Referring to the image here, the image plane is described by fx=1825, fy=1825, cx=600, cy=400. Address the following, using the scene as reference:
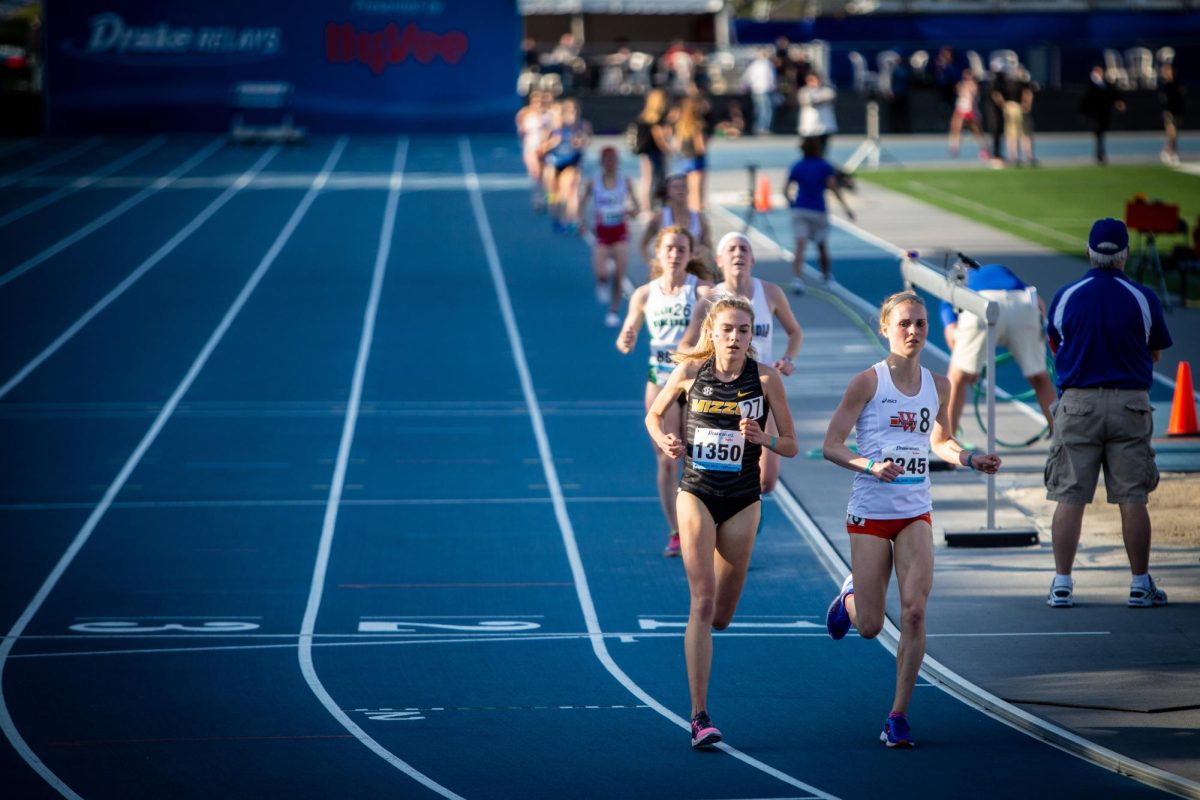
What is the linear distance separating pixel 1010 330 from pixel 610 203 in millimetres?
8553

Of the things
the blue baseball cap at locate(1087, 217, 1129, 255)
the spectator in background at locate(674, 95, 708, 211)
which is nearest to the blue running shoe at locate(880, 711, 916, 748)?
the blue baseball cap at locate(1087, 217, 1129, 255)

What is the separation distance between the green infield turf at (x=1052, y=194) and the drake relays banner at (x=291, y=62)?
18.3 m

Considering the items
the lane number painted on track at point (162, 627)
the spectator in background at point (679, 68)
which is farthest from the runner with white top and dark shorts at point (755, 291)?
the spectator in background at point (679, 68)

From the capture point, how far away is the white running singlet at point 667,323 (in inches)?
460

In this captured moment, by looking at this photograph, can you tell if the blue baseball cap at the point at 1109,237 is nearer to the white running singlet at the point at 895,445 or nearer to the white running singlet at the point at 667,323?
the white running singlet at the point at 895,445

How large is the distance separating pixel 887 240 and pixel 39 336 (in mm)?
13452

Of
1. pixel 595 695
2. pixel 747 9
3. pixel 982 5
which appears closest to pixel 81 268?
pixel 595 695

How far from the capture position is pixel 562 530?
12938mm

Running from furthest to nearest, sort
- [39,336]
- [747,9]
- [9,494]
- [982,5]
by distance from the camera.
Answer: [747,9]
[982,5]
[39,336]
[9,494]

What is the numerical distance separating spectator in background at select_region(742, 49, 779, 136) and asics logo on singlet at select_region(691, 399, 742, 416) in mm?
43734

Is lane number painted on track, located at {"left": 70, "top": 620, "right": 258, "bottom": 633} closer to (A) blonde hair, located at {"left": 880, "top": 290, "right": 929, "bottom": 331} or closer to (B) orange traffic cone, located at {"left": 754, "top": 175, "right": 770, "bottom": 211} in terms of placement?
(A) blonde hair, located at {"left": 880, "top": 290, "right": 929, "bottom": 331}

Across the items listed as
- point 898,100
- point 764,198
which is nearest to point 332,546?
point 764,198

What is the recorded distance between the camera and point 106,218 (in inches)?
1296

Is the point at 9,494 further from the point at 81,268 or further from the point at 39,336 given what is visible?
the point at 81,268
